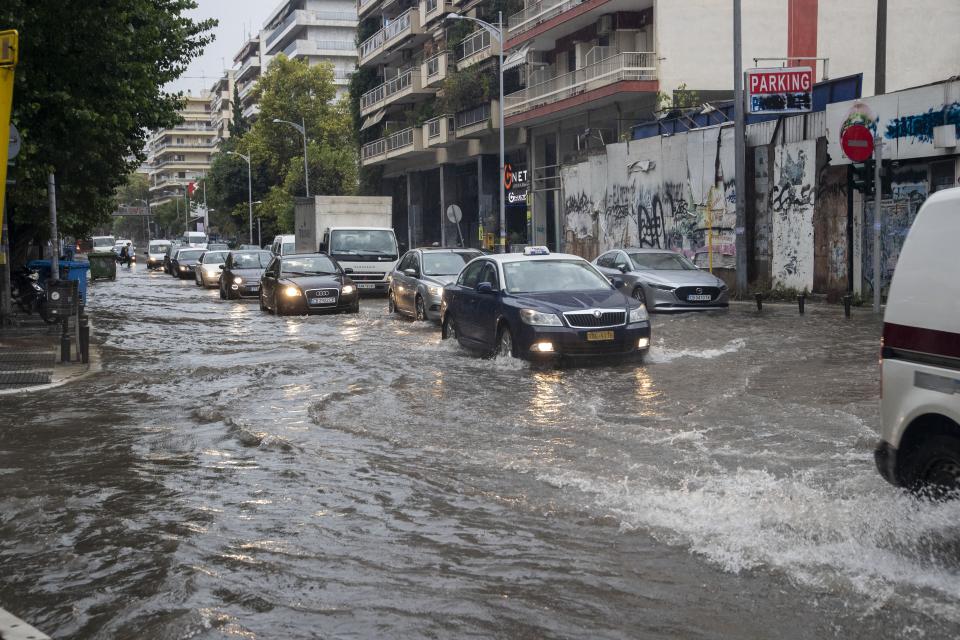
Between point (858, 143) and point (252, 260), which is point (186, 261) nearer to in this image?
point (252, 260)

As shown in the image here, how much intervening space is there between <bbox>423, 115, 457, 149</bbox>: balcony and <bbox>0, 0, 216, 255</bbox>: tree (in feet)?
92.4

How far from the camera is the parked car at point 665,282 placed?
2167cm

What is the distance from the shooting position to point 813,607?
480 centimetres

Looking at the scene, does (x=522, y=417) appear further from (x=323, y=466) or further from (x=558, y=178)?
(x=558, y=178)

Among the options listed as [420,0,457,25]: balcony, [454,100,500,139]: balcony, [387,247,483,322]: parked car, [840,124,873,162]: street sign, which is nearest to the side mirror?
[387,247,483,322]: parked car

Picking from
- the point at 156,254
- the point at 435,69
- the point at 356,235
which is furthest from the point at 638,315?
the point at 156,254

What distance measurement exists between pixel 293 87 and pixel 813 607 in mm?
71876

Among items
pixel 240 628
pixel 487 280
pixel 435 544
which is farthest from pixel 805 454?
pixel 487 280

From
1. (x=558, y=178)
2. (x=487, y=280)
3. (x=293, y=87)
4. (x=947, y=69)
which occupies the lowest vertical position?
(x=487, y=280)

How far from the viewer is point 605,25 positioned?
122ft

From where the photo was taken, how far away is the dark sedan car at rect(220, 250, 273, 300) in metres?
32.1

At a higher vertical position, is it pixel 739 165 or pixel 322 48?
pixel 322 48

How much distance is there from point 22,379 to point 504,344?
616cm

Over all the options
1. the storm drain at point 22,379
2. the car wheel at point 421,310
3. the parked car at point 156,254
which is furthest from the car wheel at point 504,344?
the parked car at point 156,254
